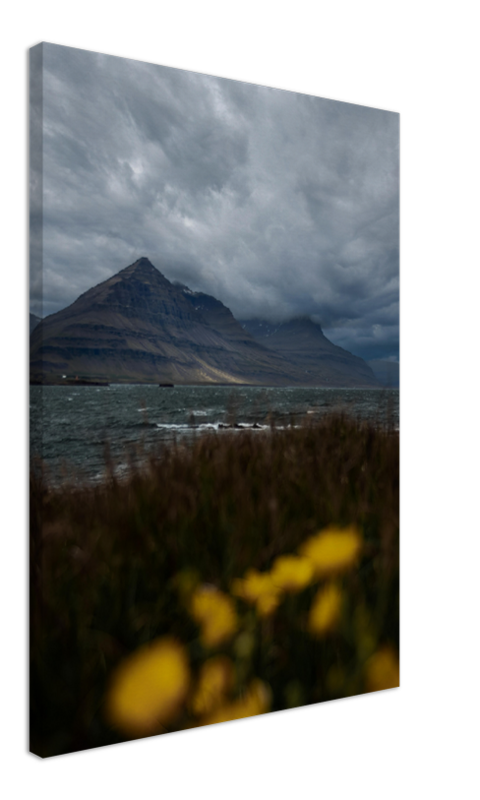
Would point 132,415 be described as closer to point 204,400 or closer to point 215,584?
point 204,400

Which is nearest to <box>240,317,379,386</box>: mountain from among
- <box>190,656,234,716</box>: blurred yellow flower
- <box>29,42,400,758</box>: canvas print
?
<box>29,42,400,758</box>: canvas print

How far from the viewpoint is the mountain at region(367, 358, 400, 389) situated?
1.41 m

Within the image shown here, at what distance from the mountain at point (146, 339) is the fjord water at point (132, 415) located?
1.2 inches

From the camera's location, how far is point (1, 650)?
96 centimetres

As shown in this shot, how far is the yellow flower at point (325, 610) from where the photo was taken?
1206mm

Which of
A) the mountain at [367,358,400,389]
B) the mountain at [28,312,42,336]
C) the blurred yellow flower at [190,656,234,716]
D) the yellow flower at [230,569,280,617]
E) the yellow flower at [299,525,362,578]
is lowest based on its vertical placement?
the blurred yellow flower at [190,656,234,716]

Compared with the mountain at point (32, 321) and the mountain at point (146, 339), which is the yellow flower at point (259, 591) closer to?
the mountain at point (146, 339)

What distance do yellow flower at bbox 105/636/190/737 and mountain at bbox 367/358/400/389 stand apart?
0.83 meters

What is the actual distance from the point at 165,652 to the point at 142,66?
1.23 meters

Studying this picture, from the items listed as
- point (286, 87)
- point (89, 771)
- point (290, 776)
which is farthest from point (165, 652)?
point (286, 87)

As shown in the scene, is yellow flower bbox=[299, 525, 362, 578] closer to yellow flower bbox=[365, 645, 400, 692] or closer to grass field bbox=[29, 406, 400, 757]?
grass field bbox=[29, 406, 400, 757]

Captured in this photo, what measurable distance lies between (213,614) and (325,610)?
28cm

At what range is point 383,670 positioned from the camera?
4.19 feet

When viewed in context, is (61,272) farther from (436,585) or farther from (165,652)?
(436,585)
